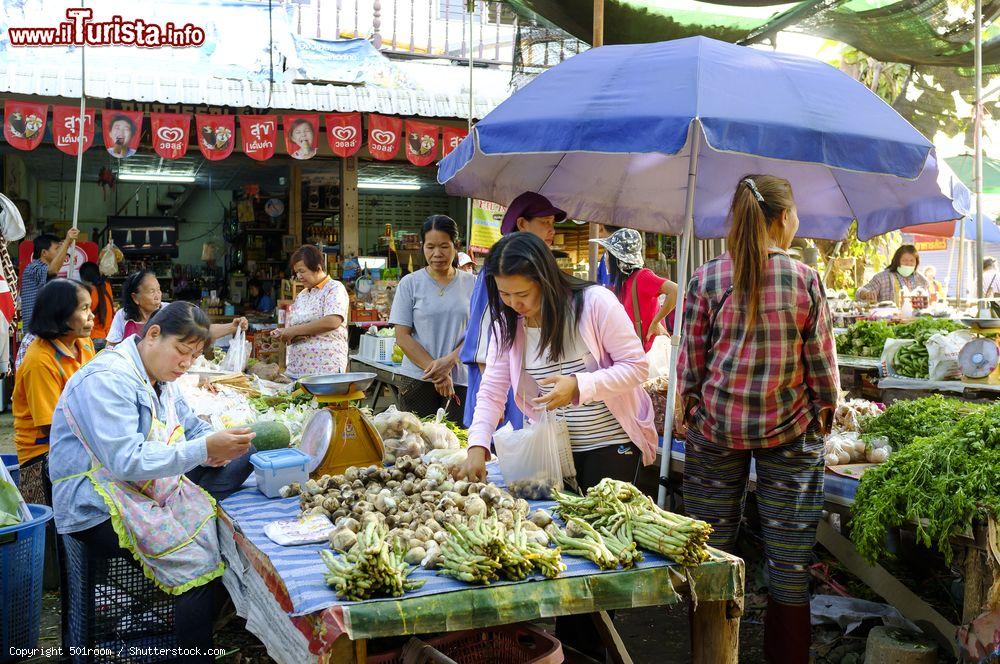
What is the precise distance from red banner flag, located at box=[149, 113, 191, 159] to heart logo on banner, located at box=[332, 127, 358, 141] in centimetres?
176

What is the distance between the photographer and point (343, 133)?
10711 mm

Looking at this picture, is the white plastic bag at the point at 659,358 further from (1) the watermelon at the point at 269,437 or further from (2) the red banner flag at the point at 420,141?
(2) the red banner flag at the point at 420,141

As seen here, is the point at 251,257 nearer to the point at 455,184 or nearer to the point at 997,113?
the point at 455,184

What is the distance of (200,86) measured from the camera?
10680mm

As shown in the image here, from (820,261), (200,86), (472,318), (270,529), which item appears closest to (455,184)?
(472,318)

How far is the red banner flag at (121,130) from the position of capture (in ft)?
32.2

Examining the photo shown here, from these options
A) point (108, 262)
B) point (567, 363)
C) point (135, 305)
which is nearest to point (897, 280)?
point (567, 363)

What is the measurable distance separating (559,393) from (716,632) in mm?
949

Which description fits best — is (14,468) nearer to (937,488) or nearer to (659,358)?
(659,358)

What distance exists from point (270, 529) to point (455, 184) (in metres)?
3.08

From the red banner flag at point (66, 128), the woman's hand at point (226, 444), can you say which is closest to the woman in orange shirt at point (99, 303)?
the red banner flag at point (66, 128)

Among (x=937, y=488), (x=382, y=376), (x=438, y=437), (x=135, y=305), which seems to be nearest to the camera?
(x=937, y=488)

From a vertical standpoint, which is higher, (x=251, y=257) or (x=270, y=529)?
(x=251, y=257)

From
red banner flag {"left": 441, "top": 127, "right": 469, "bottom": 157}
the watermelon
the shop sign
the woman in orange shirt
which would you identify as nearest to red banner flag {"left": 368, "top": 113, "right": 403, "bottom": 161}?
red banner flag {"left": 441, "top": 127, "right": 469, "bottom": 157}
